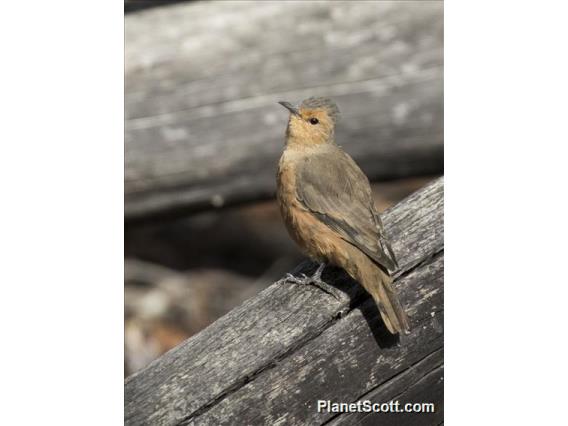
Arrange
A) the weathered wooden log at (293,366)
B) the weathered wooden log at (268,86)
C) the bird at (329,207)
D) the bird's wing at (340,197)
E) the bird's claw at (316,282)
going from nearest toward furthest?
the weathered wooden log at (293,366) → the bird's claw at (316,282) → the bird at (329,207) → the bird's wing at (340,197) → the weathered wooden log at (268,86)

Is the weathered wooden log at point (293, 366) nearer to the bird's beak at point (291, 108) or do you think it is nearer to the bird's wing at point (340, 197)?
the bird's wing at point (340, 197)

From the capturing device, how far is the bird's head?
5.29 meters

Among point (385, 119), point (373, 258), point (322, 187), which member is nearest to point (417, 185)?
point (385, 119)

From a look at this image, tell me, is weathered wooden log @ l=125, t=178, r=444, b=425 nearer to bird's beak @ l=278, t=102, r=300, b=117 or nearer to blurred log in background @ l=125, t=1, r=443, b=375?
bird's beak @ l=278, t=102, r=300, b=117

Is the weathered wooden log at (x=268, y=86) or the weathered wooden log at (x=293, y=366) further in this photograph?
the weathered wooden log at (x=268, y=86)

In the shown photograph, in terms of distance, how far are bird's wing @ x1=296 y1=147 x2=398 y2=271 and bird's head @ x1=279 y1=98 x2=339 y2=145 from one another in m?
0.14

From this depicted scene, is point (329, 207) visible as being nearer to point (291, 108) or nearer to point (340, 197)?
point (340, 197)

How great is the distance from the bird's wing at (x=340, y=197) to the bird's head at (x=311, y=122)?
0.47ft

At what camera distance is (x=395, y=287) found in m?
3.97

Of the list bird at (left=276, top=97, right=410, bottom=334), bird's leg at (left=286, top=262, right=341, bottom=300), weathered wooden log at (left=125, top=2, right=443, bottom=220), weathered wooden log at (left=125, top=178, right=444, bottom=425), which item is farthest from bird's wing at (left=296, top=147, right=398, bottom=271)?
weathered wooden log at (left=125, top=2, right=443, bottom=220)

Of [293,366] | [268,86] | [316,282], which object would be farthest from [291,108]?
[293,366]

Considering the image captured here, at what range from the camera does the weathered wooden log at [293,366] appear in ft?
11.9

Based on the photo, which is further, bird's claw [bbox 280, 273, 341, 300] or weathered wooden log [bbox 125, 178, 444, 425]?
bird's claw [bbox 280, 273, 341, 300]

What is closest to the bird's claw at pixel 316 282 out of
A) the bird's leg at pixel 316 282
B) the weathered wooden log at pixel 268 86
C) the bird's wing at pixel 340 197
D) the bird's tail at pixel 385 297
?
the bird's leg at pixel 316 282
